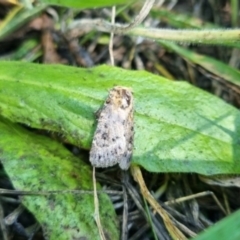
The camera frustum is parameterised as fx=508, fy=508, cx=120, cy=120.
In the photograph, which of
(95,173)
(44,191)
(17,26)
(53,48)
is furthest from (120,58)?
(44,191)

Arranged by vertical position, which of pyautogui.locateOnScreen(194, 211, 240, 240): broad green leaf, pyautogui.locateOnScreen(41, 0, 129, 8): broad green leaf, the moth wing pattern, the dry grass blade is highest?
pyautogui.locateOnScreen(41, 0, 129, 8): broad green leaf

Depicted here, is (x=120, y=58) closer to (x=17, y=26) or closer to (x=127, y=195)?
(x=17, y=26)

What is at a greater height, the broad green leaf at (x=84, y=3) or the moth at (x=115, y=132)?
the broad green leaf at (x=84, y=3)

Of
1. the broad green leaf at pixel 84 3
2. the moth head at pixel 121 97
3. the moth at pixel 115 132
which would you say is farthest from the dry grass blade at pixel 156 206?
the broad green leaf at pixel 84 3

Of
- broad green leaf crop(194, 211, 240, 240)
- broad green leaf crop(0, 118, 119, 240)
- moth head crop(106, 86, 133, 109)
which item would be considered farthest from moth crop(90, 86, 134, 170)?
broad green leaf crop(194, 211, 240, 240)

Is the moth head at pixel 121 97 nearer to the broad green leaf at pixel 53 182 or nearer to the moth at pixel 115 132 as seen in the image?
the moth at pixel 115 132

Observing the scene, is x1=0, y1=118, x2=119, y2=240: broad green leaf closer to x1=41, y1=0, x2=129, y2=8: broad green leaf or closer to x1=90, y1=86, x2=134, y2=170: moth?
x1=90, y1=86, x2=134, y2=170: moth
